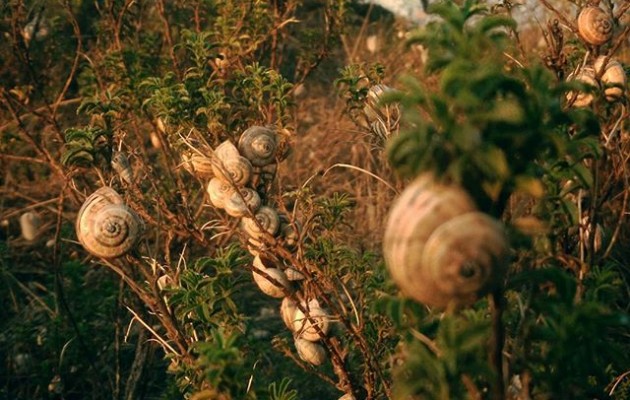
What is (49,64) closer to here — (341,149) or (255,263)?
(341,149)

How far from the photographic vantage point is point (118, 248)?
276 centimetres

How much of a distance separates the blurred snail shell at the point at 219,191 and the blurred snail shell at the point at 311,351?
1.99 ft

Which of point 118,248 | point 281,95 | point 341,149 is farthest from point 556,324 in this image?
point 341,149

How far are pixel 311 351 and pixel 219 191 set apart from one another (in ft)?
2.32

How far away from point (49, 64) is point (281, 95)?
336 cm

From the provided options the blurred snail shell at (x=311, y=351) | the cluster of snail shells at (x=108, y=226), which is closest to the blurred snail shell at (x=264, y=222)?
the blurred snail shell at (x=311, y=351)

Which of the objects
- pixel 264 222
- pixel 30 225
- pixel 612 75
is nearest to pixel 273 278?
pixel 264 222

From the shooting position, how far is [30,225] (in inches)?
226

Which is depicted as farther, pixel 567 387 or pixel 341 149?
pixel 341 149

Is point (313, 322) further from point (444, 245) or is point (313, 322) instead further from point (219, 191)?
point (444, 245)

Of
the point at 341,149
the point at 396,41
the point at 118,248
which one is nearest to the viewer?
the point at 118,248

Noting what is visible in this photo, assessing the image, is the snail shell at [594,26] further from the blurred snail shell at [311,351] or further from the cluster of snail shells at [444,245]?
the cluster of snail shells at [444,245]

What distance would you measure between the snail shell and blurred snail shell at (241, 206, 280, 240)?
144 cm

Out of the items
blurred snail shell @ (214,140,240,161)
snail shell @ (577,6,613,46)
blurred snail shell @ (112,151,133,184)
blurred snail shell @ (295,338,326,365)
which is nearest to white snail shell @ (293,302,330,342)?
blurred snail shell @ (295,338,326,365)
